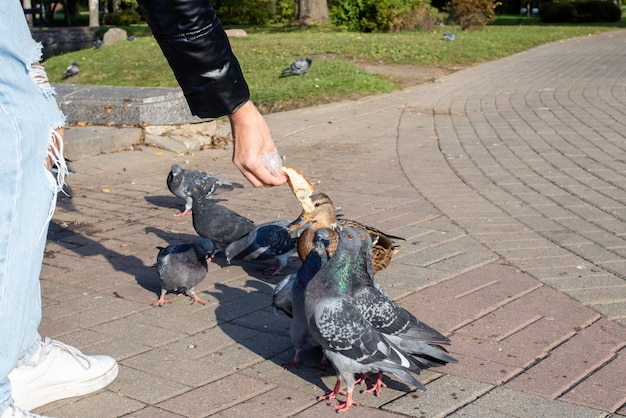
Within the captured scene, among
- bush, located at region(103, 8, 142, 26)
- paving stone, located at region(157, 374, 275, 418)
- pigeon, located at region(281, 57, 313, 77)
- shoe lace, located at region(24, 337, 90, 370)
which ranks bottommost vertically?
bush, located at region(103, 8, 142, 26)

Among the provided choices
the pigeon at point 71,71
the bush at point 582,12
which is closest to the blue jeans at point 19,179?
the pigeon at point 71,71

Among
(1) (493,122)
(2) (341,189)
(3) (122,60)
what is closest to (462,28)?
(3) (122,60)

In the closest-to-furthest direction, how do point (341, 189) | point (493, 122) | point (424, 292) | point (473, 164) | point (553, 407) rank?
point (553, 407)
point (424, 292)
point (341, 189)
point (473, 164)
point (493, 122)

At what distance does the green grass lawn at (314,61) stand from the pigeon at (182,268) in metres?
7.79

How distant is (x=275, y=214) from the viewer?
6.98 meters

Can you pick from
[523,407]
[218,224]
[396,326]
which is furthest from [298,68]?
[523,407]

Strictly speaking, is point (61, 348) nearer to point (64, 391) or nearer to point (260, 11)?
point (64, 391)

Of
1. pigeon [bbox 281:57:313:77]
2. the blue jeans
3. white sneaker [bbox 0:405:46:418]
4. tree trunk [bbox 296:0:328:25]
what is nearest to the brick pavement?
white sneaker [bbox 0:405:46:418]

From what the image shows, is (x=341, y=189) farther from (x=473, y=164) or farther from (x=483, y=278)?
(x=483, y=278)

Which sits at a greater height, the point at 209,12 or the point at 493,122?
the point at 209,12

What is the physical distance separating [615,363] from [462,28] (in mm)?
26122

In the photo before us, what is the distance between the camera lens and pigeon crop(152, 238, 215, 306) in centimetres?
489

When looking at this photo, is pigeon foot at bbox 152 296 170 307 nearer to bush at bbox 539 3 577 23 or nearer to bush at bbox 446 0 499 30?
bush at bbox 446 0 499 30

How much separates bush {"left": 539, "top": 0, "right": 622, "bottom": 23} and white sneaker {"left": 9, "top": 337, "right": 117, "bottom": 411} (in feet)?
128
